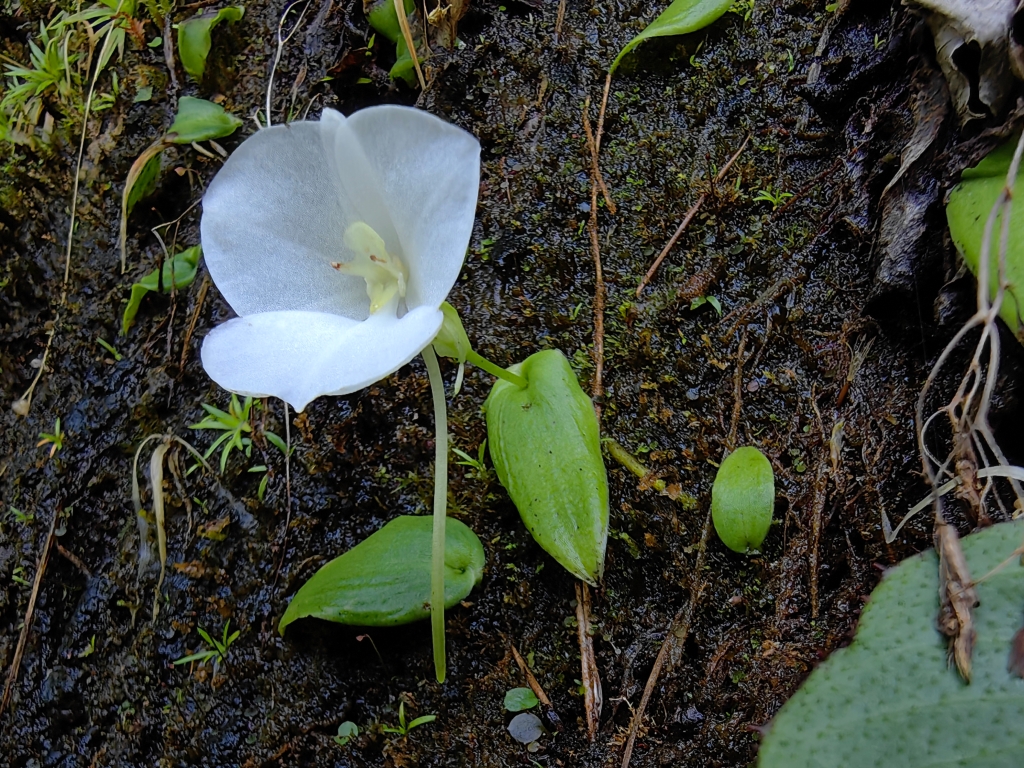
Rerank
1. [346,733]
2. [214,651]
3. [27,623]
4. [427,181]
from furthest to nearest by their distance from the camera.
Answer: [27,623] < [214,651] < [346,733] < [427,181]

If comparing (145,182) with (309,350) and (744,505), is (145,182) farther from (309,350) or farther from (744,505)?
Result: (744,505)

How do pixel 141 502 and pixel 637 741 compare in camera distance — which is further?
pixel 141 502

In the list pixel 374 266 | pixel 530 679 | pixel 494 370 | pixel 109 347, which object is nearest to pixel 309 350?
pixel 374 266

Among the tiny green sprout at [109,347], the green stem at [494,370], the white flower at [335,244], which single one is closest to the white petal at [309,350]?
the white flower at [335,244]

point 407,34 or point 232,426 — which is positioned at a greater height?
point 407,34

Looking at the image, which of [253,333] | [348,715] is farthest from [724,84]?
[348,715]

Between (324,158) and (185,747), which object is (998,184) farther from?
(185,747)
